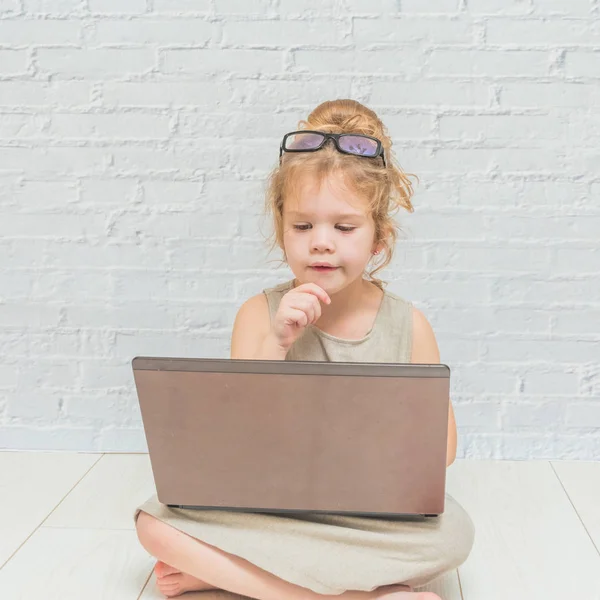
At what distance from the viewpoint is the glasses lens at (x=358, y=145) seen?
51.3 inches

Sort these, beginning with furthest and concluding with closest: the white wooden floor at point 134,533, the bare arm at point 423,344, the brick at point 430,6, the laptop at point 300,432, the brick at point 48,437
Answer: the brick at point 48,437 → the brick at point 430,6 → the bare arm at point 423,344 → the white wooden floor at point 134,533 → the laptop at point 300,432

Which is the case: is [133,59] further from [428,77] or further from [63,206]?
[428,77]

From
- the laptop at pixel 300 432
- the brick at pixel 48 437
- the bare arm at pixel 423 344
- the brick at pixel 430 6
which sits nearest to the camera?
the laptop at pixel 300 432

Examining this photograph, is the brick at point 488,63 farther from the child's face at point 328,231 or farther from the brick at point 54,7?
the brick at point 54,7

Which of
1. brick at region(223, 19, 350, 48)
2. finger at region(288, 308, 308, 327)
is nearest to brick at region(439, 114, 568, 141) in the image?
brick at region(223, 19, 350, 48)

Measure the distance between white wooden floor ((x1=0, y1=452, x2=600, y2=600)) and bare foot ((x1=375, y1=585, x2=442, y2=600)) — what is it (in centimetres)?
9

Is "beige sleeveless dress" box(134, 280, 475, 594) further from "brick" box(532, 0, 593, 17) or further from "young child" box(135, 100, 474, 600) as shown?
"brick" box(532, 0, 593, 17)

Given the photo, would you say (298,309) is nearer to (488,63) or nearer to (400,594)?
(400,594)

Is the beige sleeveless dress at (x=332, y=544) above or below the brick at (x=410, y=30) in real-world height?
below

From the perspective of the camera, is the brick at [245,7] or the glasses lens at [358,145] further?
the brick at [245,7]

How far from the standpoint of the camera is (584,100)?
1759 mm

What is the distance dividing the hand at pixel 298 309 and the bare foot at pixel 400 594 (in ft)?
1.17

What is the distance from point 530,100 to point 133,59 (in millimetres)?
763

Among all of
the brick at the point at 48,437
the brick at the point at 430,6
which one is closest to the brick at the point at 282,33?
the brick at the point at 430,6
